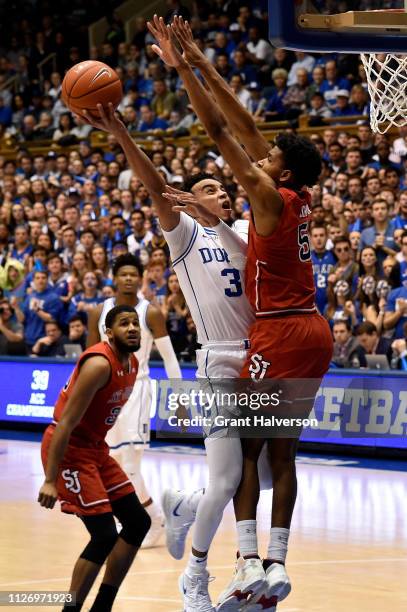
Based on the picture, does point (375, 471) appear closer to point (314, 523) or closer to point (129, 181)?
point (314, 523)

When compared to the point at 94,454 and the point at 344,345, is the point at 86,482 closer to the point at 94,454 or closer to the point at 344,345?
the point at 94,454

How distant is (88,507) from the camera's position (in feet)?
20.0

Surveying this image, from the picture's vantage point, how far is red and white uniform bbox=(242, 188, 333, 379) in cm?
593

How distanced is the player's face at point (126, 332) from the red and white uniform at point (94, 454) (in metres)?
0.06

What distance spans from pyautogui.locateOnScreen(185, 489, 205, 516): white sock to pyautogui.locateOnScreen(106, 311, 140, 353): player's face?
0.89 meters

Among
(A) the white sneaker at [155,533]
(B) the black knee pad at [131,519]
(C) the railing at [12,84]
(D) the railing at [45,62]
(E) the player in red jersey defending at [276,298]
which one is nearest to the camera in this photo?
(E) the player in red jersey defending at [276,298]

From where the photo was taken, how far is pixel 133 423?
28.8ft

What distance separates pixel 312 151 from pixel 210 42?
13531mm

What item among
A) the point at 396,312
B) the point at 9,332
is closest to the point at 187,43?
the point at 396,312

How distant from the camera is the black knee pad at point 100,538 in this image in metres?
6.01

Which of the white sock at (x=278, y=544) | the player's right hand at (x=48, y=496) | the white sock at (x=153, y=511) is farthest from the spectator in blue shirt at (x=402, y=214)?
the player's right hand at (x=48, y=496)

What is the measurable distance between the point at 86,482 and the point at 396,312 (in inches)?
261

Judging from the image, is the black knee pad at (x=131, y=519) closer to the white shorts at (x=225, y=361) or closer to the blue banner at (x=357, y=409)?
the white shorts at (x=225, y=361)

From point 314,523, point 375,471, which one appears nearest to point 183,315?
point 375,471
